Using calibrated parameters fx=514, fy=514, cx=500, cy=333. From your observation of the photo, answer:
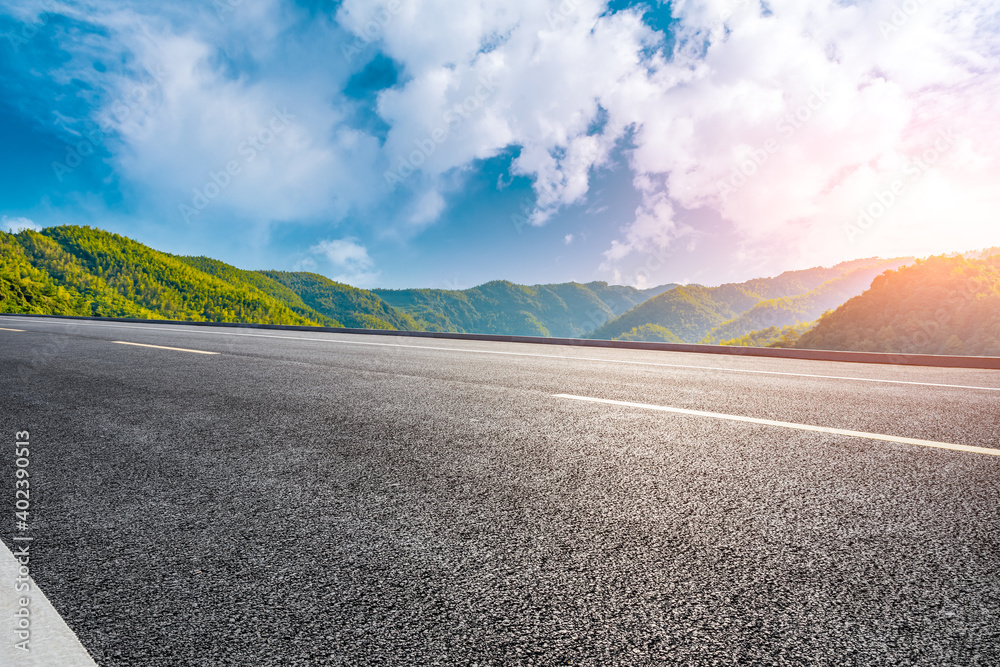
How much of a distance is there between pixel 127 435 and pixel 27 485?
899 mm

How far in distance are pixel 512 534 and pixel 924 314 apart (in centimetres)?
4920

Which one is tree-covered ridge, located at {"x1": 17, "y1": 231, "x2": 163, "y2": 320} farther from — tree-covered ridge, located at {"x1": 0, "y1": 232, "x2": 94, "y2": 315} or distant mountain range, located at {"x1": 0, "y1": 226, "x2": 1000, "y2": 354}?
tree-covered ridge, located at {"x1": 0, "y1": 232, "x2": 94, "y2": 315}

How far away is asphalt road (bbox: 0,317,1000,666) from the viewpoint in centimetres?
132

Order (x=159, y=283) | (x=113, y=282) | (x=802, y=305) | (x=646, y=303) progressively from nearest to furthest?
Result: 1. (x=113, y=282)
2. (x=159, y=283)
3. (x=802, y=305)
4. (x=646, y=303)

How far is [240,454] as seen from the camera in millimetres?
3012

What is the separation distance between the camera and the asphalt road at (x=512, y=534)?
1.32 meters

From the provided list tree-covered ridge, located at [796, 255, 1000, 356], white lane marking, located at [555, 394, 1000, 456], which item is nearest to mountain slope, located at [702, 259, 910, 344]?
tree-covered ridge, located at [796, 255, 1000, 356]

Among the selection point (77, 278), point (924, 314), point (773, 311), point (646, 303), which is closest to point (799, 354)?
point (924, 314)

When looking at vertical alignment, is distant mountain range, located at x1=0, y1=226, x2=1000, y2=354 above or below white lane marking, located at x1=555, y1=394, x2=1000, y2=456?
above

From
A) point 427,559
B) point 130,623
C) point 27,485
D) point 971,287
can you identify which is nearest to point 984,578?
point 427,559

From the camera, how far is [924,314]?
1537 inches

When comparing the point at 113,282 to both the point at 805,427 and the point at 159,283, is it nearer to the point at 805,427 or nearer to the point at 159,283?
the point at 159,283

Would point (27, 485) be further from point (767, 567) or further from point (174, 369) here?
point (174, 369)

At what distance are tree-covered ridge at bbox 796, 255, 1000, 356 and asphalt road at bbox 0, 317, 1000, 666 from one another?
109 ft
